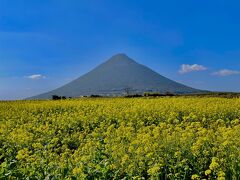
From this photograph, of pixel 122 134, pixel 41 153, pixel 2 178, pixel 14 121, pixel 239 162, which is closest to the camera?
pixel 2 178

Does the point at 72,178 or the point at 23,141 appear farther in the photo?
the point at 23,141

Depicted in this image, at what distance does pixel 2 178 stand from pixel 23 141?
17.8 feet

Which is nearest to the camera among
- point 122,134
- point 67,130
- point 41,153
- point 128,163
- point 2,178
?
point 2,178

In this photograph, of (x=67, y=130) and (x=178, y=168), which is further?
(x=67, y=130)

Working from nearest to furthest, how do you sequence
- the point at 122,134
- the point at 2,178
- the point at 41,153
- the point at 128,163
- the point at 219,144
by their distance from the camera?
the point at 2,178 → the point at 128,163 → the point at 219,144 → the point at 41,153 → the point at 122,134

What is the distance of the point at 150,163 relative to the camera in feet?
27.3

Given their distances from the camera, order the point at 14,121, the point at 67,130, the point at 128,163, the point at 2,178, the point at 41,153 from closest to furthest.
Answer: the point at 2,178 < the point at 128,163 < the point at 41,153 < the point at 67,130 < the point at 14,121

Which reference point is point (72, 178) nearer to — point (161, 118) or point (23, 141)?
point (23, 141)

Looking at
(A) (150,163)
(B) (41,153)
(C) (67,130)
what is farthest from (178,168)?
(C) (67,130)

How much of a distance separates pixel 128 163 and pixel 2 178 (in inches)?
97.8

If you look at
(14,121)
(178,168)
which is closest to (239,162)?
(178,168)

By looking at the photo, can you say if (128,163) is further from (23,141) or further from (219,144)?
(23,141)

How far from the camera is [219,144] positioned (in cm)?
940

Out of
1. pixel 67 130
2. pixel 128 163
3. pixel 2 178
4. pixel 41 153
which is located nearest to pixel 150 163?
pixel 128 163
